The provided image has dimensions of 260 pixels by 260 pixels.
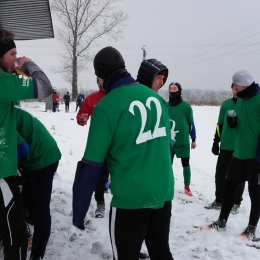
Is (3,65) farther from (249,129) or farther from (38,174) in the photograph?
(249,129)

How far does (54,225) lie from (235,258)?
78.1 inches

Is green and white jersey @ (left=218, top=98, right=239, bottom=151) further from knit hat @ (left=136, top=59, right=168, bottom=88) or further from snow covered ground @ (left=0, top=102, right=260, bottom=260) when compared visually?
knit hat @ (left=136, top=59, right=168, bottom=88)

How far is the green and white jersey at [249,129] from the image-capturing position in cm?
373

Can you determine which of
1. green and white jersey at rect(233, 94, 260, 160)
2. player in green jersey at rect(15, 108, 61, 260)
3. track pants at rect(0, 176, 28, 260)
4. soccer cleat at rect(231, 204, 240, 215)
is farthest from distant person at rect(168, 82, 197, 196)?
track pants at rect(0, 176, 28, 260)

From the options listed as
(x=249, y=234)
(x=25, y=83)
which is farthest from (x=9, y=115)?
(x=249, y=234)

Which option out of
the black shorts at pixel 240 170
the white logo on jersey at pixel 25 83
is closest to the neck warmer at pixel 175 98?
the black shorts at pixel 240 170

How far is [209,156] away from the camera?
417 inches

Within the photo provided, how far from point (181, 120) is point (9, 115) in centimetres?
359

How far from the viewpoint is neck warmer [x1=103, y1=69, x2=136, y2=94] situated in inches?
80.0

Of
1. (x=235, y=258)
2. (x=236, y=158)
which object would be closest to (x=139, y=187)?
(x=235, y=258)

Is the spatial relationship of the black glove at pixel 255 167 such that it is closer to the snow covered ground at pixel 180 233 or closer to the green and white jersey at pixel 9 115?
the snow covered ground at pixel 180 233

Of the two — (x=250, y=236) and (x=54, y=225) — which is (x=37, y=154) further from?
(x=250, y=236)

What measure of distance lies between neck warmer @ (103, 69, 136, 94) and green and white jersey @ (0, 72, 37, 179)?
513mm

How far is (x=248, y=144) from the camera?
375 cm
